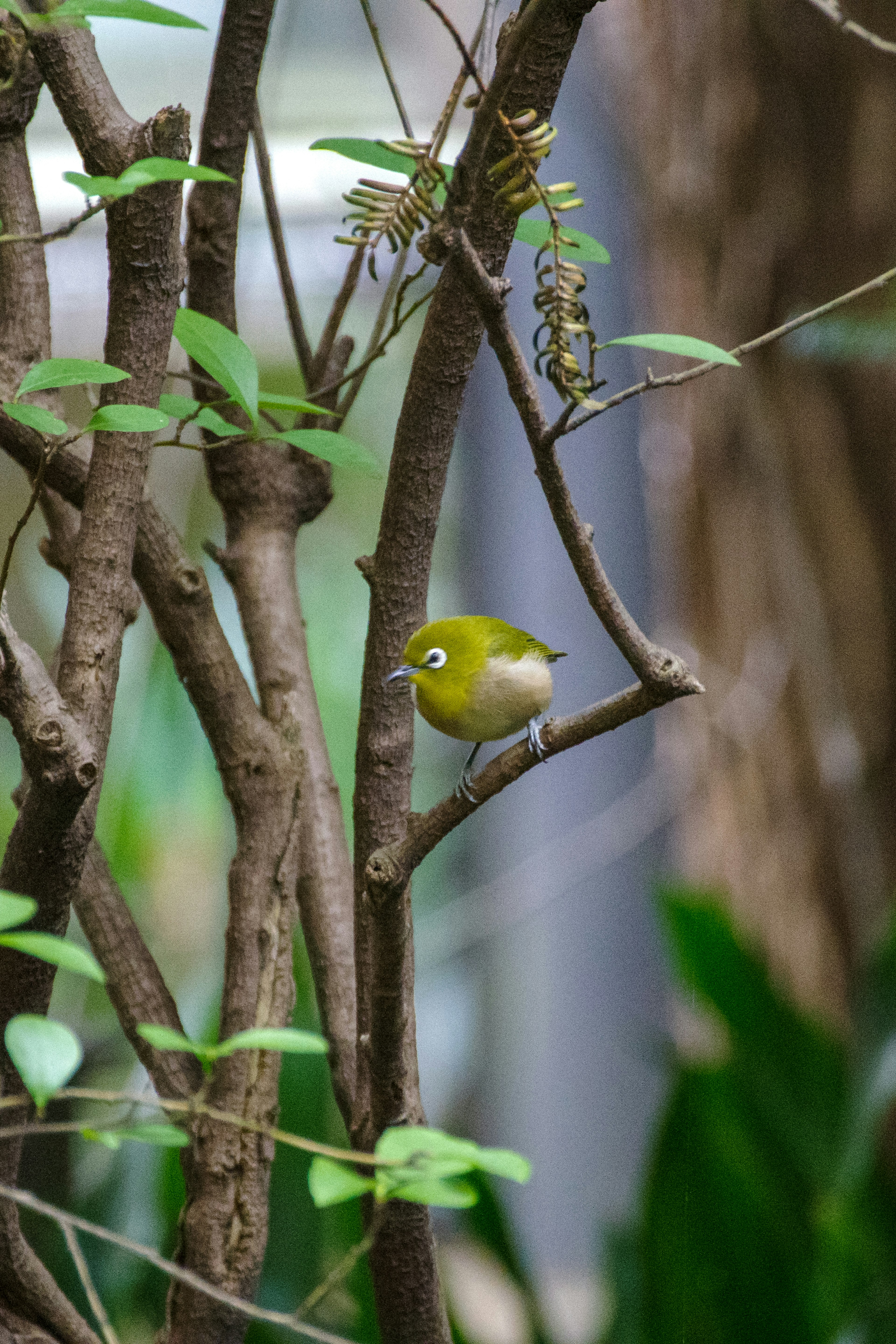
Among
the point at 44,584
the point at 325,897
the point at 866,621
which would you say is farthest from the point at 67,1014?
the point at 866,621

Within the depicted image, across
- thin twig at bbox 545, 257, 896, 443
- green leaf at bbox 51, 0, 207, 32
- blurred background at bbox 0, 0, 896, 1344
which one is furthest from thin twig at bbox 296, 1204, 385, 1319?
blurred background at bbox 0, 0, 896, 1344

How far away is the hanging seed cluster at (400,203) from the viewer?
30 centimetres

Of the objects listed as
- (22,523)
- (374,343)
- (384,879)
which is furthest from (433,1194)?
(374,343)

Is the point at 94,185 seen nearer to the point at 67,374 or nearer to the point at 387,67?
the point at 67,374

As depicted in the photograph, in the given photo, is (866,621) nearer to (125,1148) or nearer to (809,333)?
(809,333)

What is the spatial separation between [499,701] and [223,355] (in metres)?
0.20

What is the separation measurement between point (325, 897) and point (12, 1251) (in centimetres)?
19

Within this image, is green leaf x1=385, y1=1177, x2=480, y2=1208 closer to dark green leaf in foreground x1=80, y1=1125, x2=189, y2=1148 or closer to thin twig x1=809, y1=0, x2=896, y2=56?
dark green leaf in foreground x1=80, y1=1125, x2=189, y2=1148

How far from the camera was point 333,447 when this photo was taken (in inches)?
16.5

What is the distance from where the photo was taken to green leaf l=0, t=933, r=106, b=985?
0.23 m

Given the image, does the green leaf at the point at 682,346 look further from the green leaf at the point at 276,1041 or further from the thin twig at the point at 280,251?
the thin twig at the point at 280,251

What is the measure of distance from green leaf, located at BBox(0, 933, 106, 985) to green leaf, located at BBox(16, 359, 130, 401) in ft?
0.50

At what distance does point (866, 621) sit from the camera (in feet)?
4.52

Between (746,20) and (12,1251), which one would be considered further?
(746,20)
